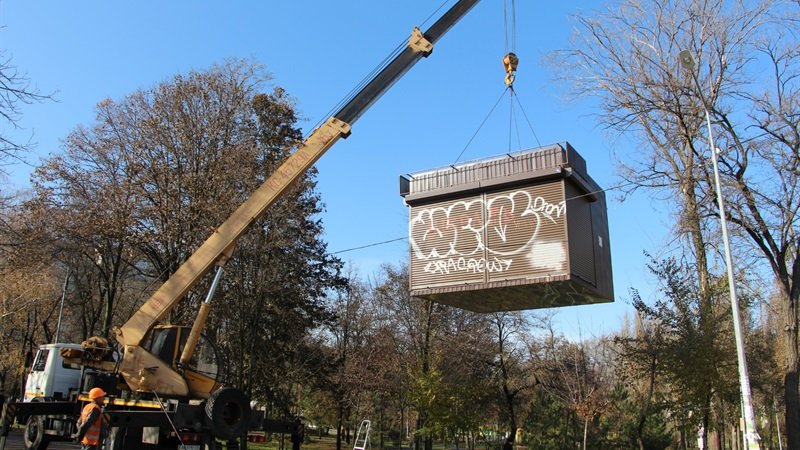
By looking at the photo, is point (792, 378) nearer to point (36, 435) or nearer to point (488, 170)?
point (488, 170)

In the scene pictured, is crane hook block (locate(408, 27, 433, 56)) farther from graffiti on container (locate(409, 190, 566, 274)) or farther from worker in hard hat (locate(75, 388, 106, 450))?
worker in hard hat (locate(75, 388, 106, 450))

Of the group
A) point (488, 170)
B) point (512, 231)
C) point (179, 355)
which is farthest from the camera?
point (179, 355)

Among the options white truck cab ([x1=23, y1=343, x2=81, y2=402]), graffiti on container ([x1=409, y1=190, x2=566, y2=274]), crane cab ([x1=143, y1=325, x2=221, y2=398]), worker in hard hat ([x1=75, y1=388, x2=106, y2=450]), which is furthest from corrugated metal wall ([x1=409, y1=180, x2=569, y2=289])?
white truck cab ([x1=23, y1=343, x2=81, y2=402])

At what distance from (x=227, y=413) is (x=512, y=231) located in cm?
698

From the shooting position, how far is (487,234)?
1288 centimetres

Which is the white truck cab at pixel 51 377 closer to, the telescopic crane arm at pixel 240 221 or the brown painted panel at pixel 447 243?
the telescopic crane arm at pixel 240 221

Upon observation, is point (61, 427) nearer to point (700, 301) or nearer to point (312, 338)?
point (700, 301)

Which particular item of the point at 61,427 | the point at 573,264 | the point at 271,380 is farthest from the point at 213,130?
the point at 573,264

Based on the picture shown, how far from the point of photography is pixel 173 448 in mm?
12539

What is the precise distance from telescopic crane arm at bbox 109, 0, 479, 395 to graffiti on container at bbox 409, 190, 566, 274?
3.72 m

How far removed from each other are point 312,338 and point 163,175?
15.6m

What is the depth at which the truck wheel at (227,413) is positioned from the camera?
1238 cm

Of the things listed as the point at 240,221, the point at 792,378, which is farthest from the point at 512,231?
the point at 792,378

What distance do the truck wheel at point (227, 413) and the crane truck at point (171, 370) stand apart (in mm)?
20
